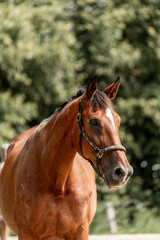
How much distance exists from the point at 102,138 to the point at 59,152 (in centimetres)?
63

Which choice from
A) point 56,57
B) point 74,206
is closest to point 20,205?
point 74,206

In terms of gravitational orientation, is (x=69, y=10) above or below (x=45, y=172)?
below

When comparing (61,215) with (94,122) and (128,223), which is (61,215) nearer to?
(94,122)

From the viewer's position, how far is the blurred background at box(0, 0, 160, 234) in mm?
12547

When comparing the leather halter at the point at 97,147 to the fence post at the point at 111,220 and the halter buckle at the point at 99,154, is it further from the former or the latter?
the fence post at the point at 111,220

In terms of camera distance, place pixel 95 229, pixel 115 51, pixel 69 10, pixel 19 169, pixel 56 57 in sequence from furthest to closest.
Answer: pixel 69 10 → pixel 115 51 → pixel 56 57 → pixel 95 229 → pixel 19 169

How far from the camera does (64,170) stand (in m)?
4.15

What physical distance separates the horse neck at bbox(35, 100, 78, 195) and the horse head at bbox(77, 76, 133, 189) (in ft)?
0.65

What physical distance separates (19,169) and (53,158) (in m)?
0.52

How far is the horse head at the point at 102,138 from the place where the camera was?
3508mm

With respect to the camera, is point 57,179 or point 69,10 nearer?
point 57,179

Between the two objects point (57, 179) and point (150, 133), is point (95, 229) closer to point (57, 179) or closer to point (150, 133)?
point (150, 133)

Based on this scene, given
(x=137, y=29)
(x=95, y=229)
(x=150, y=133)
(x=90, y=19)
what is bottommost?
(x=150, y=133)

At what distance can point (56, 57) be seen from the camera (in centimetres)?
1345
